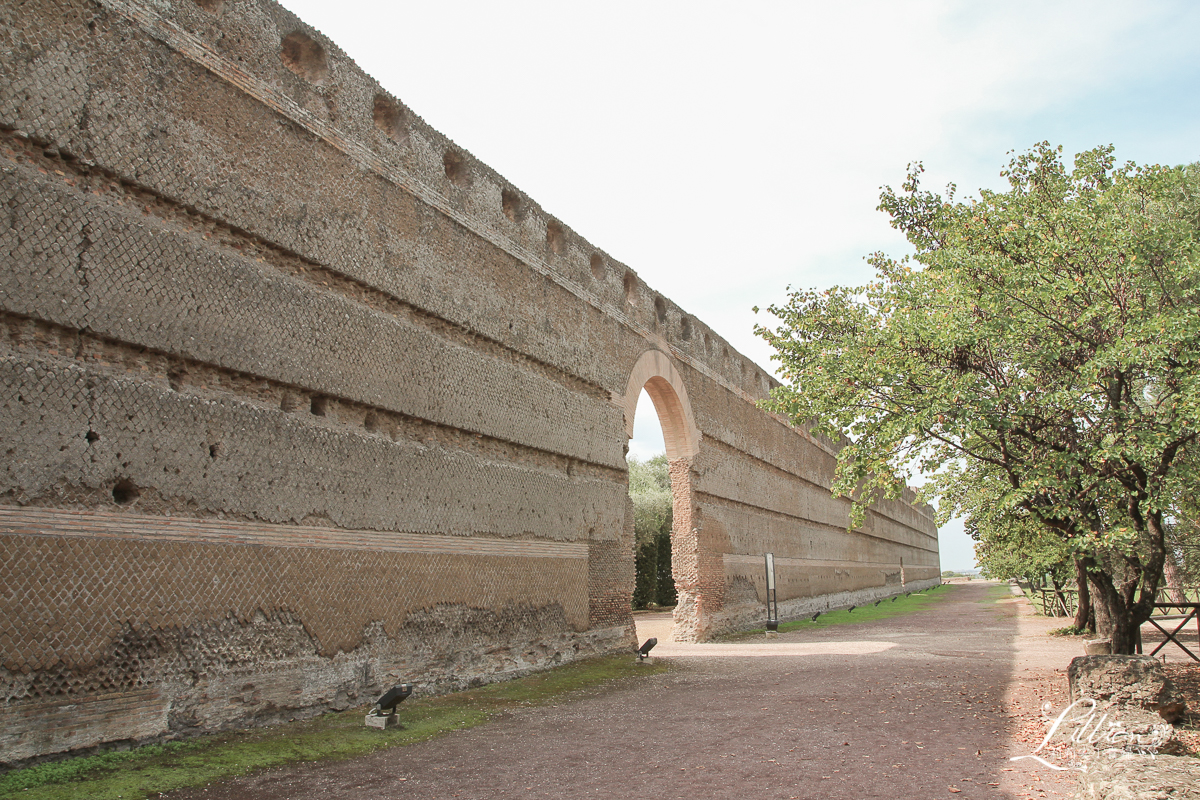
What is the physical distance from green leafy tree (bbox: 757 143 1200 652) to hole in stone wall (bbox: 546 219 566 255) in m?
3.81

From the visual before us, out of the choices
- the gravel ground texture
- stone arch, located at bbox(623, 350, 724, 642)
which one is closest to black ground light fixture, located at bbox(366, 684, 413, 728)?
the gravel ground texture

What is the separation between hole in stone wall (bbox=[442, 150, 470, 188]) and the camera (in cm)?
863

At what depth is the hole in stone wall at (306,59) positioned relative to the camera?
22.8ft

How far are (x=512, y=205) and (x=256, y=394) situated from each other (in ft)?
14.9

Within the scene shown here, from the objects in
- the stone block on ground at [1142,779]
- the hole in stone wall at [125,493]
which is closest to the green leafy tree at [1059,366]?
the stone block on ground at [1142,779]

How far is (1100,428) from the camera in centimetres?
697

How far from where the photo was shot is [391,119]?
7859 mm

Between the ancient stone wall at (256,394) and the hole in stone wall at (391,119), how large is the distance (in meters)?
0.05

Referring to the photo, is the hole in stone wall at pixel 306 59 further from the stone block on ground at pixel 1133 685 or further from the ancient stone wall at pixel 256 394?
the stone block on ground at pixel 1133 685

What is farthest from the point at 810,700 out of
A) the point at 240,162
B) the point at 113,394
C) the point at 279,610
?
the point at 240,162

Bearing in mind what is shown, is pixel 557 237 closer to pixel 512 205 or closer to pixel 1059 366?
pixel 512 205

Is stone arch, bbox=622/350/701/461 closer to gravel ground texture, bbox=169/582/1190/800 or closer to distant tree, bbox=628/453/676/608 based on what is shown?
gravel ground texture, bbox=169/582/1190/800

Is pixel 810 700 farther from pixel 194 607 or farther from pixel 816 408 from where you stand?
pixel 194 607

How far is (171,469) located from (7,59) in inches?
102
